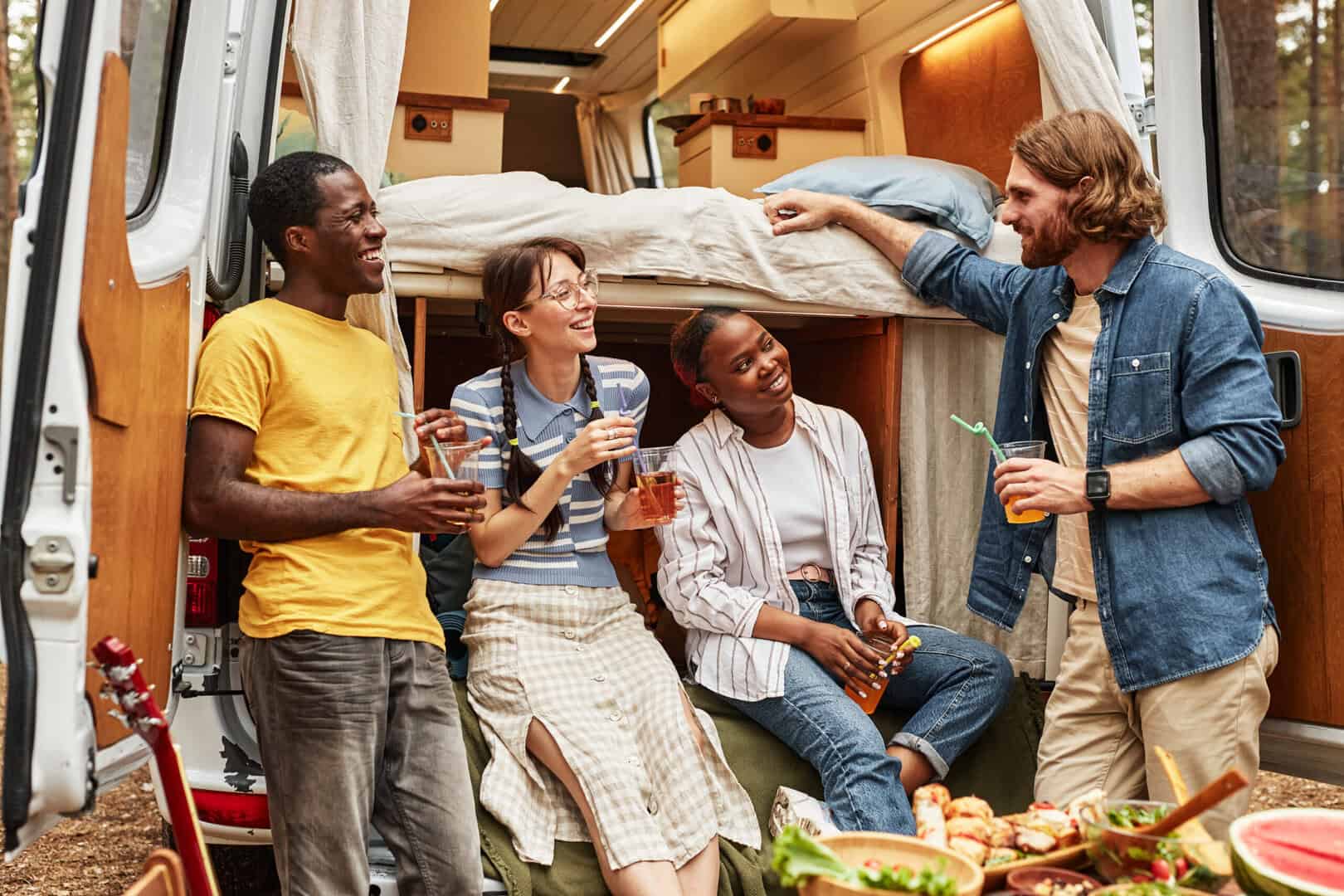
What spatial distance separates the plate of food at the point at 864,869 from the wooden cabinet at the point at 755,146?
10.5 feet

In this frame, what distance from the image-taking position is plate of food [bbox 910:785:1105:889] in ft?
5.86

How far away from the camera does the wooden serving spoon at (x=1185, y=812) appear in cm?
158

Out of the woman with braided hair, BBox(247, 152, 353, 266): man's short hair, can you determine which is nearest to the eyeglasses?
the woman with braided hair

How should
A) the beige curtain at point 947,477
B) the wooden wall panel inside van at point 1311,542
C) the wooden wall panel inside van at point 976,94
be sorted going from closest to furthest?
the wooden wall panel inside van at point 1311,542 < the beige curtain at point 947,477 < the wooden wall panel inside van at point 976,94

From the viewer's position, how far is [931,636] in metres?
3.24

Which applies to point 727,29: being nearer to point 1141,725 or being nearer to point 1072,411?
point 1072,411

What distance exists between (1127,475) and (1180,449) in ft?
0.38

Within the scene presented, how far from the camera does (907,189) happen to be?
338 cm

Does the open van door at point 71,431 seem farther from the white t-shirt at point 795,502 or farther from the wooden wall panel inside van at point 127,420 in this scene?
the white t-shirt at point 795,502

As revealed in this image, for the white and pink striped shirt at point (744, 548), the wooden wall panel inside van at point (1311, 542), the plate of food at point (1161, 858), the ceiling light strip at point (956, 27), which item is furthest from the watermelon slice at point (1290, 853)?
the ceiling light strip at point (956, 27)

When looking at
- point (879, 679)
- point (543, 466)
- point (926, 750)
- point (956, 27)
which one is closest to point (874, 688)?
point (879, 679)

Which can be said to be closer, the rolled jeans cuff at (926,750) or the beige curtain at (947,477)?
the rolled jeans cuff at (926,750)

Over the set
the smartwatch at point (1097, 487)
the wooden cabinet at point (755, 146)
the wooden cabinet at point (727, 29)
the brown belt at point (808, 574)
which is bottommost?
the brown belt at point (808, 574)

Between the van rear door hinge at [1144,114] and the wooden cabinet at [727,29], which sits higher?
the wooden cabinet at [727,29]
